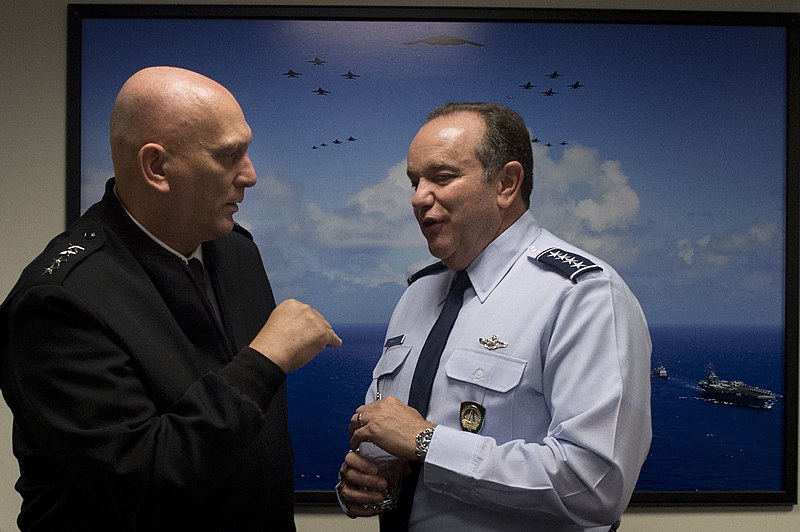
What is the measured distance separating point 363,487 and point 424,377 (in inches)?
9.9

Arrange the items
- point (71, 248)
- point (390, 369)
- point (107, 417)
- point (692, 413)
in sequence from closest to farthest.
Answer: point (107, 417), point (71, 248), point (390, 369), point (692, 413)

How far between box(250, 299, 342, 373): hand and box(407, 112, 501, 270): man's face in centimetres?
38

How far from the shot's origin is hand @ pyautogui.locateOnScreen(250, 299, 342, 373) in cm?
134

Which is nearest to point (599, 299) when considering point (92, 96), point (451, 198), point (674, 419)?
point (451, 198)

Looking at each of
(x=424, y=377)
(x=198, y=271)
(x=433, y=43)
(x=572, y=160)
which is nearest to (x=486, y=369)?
(x=424, y=377)

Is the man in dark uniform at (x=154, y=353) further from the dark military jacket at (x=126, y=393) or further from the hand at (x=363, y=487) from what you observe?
the hand at (x=363, y=487)

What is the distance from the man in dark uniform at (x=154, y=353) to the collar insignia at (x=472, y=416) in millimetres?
309

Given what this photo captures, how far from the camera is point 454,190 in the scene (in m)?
1.66

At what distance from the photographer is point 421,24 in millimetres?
2729

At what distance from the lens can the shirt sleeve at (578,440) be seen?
4.62ft

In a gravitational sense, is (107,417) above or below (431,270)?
below

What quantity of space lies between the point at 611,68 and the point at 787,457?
143 centimetres

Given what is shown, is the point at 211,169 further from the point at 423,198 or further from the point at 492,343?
the point at 492,343

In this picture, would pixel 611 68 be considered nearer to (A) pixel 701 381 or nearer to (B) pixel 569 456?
(A) pixel 701 381
